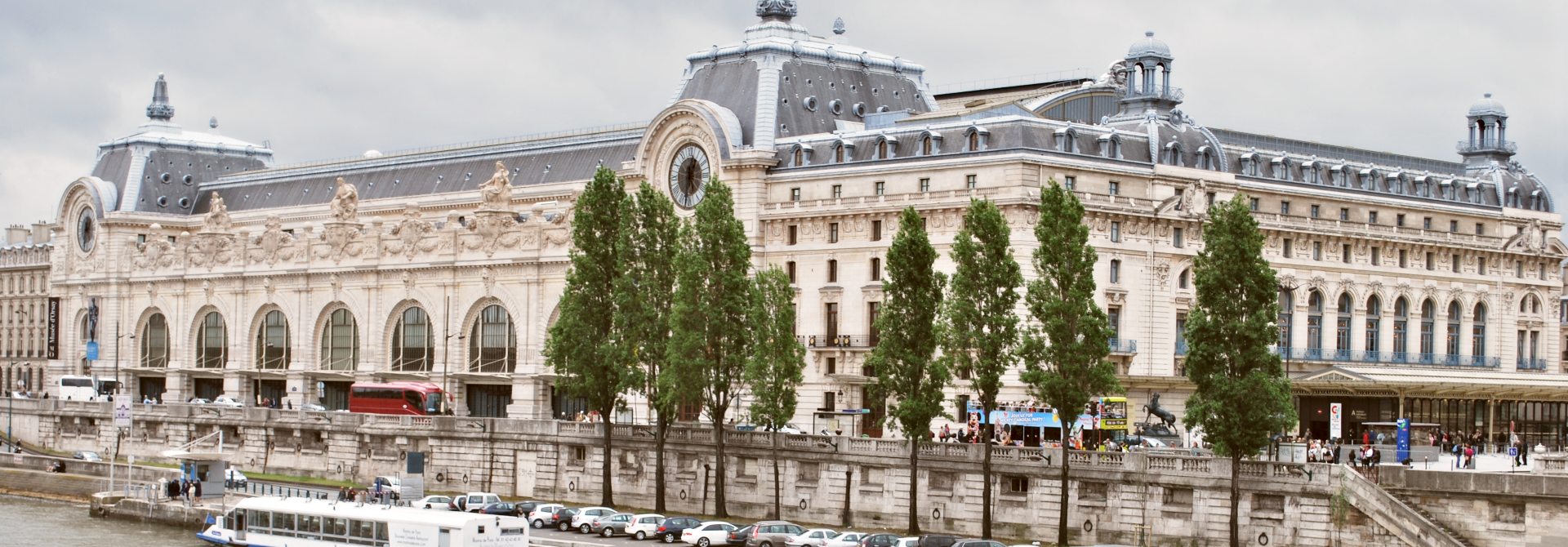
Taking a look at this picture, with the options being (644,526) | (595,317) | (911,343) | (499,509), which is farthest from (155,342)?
(911,343)

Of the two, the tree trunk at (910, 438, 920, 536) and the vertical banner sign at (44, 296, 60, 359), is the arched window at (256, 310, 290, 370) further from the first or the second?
the tree trunk at (910, 438, 920, 536)

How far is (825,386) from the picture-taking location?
407 ft

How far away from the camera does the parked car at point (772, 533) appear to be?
286ft

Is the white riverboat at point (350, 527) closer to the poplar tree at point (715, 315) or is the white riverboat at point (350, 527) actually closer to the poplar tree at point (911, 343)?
the poplar tree at point (715, 315)

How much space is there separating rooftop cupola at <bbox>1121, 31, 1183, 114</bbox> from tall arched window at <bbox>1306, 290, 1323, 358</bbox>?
12999mm

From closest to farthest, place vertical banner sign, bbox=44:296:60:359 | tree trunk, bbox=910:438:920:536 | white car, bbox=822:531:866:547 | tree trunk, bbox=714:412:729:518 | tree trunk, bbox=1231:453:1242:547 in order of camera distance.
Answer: tree trunk, bbox=1231:453:1242:547 < white car, bbox=822:531:866:547 < tree trunk, bbox=910:438:920:536 < tree trunk, bbox=714:412:729:518 < vertical banner sign, bbox=44:296:60:359

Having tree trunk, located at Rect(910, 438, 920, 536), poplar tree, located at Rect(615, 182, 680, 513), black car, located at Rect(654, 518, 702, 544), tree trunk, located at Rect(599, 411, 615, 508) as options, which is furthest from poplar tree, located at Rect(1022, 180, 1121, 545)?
tree trunk, located at Rect(599, 411, 615, 508)

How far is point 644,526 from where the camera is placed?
3649 inches

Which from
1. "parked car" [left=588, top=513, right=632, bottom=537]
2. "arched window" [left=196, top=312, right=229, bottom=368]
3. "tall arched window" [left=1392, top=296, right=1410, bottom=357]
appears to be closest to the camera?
"parked car" [left=588, top=513, right=632, bottom=537]

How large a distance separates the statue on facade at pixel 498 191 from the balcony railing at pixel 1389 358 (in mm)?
50536

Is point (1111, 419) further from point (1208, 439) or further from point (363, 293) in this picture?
point (363, 293)

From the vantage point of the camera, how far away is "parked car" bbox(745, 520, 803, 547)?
87.1 metres

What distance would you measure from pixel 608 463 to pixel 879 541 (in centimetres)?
2443

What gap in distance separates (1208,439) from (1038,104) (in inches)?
2005
